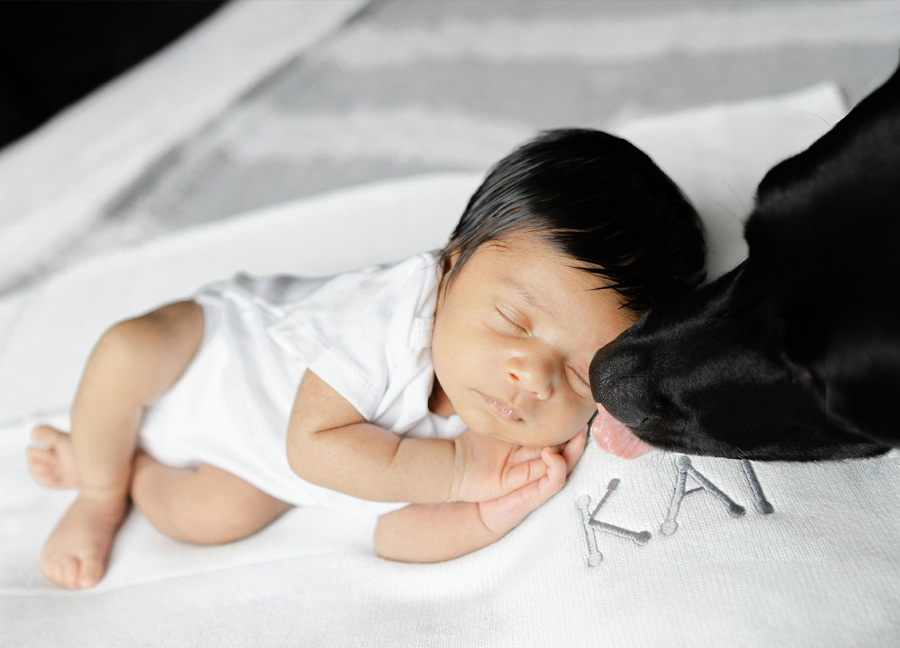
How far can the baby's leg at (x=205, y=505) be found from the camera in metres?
1.17

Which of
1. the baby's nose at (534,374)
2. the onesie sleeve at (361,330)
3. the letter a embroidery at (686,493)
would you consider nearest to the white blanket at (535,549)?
the letter a embroidery at (686,493)

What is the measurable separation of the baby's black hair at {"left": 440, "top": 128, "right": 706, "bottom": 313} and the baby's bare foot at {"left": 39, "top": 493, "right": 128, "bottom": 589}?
640 mm

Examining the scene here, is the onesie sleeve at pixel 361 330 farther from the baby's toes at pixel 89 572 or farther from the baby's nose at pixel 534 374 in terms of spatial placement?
the baby's toes at pixel 89 572

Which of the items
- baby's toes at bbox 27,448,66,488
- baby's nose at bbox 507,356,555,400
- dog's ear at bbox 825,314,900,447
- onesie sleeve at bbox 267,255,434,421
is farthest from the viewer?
baby's toes at bbox 27,448,66,488

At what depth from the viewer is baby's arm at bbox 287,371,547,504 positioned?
1.04 m

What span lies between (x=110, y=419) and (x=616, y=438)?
74 centimetres

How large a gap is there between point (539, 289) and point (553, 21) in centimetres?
121

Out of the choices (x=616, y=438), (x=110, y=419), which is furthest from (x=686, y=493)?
(x=110, y=419)

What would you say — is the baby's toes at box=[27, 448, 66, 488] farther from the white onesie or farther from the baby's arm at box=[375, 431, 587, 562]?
the baby's arm at box=[375, 431, 587, 562]

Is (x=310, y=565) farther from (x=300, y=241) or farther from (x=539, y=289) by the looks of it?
(x=300, y=241)

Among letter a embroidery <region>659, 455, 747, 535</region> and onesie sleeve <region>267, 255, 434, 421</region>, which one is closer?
letter a embroidery <region>659, 455, 747, 535</region>

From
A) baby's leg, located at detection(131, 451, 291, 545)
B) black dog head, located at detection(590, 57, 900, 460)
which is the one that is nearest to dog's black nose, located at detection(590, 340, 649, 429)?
black dog head, located at detection(590, 57, 900, 460)

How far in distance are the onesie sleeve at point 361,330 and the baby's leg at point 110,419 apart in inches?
6.5

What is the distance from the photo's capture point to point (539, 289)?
99cm
